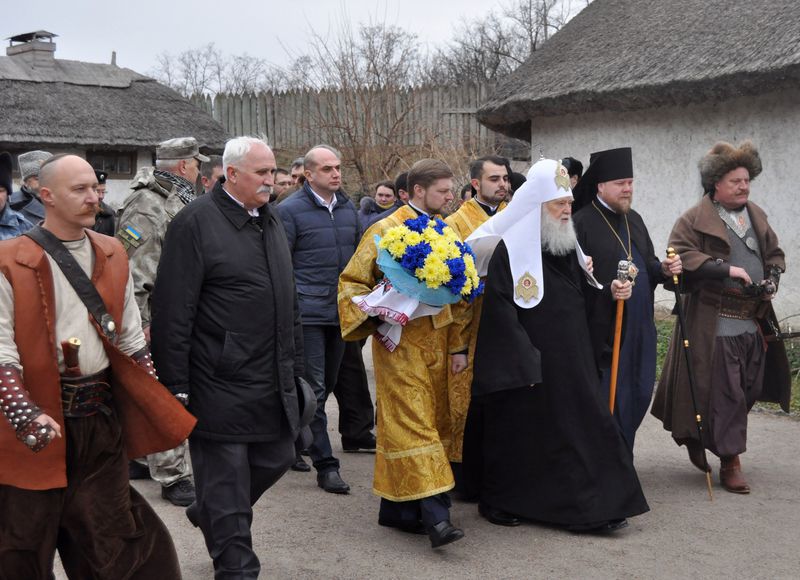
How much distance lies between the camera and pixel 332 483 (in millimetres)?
6301

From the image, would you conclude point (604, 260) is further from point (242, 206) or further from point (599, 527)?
point (242, 206)

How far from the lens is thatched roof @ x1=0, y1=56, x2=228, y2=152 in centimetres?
2708

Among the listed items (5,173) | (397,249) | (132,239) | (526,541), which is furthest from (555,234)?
(5,173)

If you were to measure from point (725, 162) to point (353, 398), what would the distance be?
9.69ft

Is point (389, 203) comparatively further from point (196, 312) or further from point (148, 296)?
point (196, 312)

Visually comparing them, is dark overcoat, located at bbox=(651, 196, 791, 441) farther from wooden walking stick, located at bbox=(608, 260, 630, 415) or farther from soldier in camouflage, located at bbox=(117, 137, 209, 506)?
soldier in camouflage, located at bbox=(117, 137, 209, 506)

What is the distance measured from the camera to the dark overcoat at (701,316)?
21.2ft

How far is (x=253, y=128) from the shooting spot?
2938 centimetres

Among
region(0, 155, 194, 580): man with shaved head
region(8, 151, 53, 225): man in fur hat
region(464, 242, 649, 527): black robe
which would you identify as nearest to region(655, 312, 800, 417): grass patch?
region(464, 242, 649, 527): black robe

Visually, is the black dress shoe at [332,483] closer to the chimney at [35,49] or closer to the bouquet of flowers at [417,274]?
the bouquet of flowers at [417,274]

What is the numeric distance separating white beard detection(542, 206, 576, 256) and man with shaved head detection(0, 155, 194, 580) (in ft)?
7.83

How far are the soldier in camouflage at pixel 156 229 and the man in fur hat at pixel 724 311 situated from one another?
3065 mm

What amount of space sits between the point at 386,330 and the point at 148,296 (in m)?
1.49

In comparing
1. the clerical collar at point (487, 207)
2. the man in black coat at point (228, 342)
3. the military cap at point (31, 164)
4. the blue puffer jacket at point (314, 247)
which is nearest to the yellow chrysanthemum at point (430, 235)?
the man in black coat at point (228, 342)
